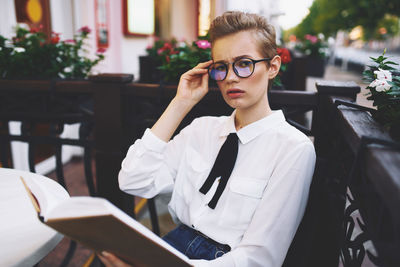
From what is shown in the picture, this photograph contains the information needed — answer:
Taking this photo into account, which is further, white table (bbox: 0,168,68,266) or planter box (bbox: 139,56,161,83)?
planter box (bbox: 139,56,161,83)

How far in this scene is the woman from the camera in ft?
3.52

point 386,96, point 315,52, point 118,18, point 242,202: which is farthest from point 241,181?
point 315,52

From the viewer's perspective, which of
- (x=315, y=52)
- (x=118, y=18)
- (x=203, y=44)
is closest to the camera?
(x=203, y=44)

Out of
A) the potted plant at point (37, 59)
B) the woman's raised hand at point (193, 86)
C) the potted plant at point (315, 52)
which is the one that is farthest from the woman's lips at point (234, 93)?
the potted plant at point (315, 52)

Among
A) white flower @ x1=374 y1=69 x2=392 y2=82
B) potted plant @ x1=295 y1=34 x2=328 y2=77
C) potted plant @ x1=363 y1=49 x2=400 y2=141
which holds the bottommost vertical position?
potted plant @ x1=363 y1=49 x2=400 y2=141

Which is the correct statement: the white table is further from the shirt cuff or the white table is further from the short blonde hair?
the short blonde hair

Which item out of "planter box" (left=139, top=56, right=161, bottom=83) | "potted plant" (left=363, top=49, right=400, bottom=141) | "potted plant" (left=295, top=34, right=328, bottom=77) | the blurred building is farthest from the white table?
"potted plant" (left=295, top=34, right=328, bottom=77)

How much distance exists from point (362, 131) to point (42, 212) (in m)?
A: 0.91

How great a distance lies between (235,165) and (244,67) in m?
0.39

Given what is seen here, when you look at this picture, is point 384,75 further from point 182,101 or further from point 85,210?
point 85,210

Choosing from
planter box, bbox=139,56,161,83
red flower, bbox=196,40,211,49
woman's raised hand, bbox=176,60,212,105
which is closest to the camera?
woman's raised hand, bbox=176,60,212,105

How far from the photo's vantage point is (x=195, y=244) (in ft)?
4.16

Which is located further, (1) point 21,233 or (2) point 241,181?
(2) point 241,181

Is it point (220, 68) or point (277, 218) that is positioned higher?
point (220, 68)
